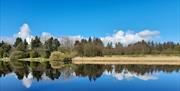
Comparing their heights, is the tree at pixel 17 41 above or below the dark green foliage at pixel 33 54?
above

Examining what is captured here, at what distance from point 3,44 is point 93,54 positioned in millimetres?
20905

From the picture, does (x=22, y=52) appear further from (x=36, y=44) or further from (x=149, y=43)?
(x=149, y=43)

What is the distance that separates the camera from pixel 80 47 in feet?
214

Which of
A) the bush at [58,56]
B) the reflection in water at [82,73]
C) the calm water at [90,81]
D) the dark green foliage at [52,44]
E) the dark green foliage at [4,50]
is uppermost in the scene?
the dark green foliage at [52,44]

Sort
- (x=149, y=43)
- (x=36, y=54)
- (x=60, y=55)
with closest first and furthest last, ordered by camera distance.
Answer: (x=60, y=55)
(x=36, y=54)
(x=149, y=43)

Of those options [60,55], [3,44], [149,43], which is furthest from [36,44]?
[149,43]

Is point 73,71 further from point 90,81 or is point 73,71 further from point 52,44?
point 52,44

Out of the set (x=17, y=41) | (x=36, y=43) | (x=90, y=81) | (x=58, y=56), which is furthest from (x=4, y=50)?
(x=90, y=81)

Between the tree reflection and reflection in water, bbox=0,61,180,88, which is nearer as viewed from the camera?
reflection in water, bbox=0,61,180,88

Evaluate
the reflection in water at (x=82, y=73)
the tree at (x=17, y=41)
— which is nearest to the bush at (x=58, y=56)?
the reflection in water at (x=82, y=73)

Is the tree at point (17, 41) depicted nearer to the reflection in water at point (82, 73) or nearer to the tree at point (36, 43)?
the tree at point (36, 43)

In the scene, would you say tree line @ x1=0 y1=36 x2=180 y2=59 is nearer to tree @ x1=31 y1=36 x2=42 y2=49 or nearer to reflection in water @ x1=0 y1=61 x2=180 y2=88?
tree @ x1=31 y1=36 x2=42 y2=49

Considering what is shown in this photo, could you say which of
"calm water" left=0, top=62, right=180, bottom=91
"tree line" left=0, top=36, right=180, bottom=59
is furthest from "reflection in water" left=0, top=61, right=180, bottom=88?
"tree line" left=0, top=36, right=180, bottom=59

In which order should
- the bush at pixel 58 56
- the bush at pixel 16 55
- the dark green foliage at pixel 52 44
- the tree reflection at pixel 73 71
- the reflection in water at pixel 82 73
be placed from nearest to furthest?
1. the reflection in water at pixel 82 73
2. the tree reflection at pixel 73 71
3. the bush at pixel 58 56
4. the bush at pixel 16 55
5. the dark green foliage at pixel 52 44
